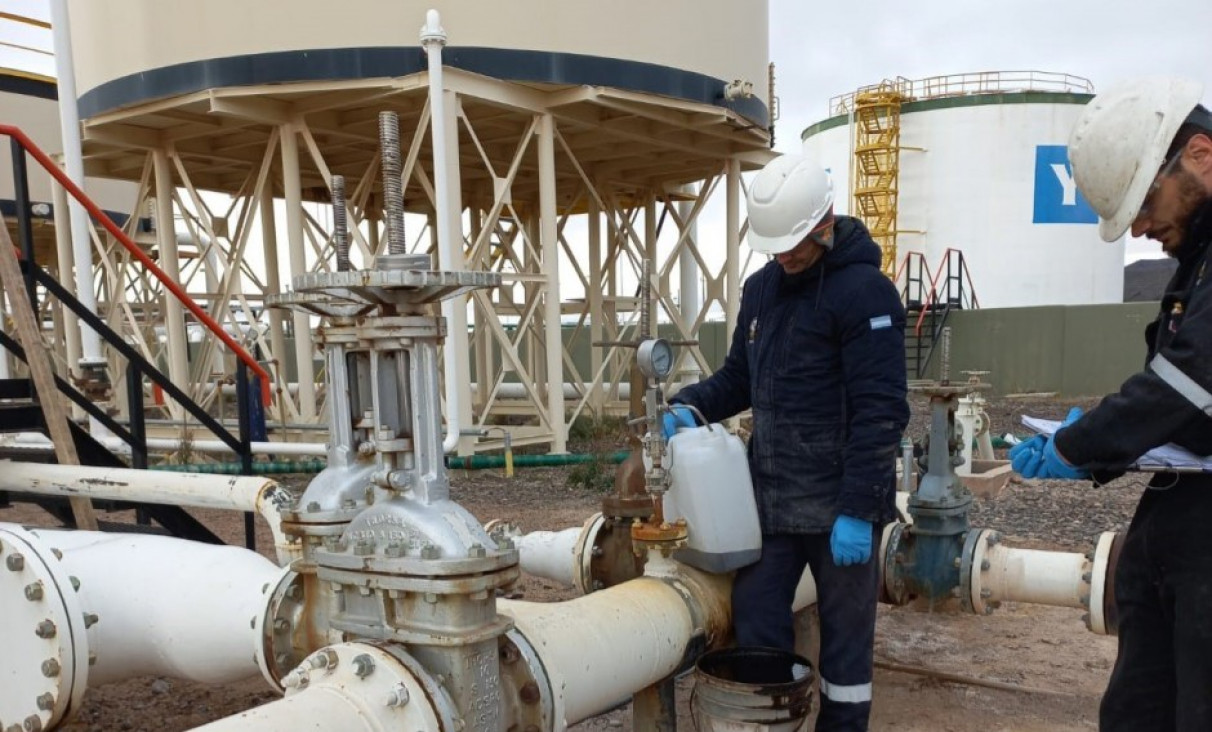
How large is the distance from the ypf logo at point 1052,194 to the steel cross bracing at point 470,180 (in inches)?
381

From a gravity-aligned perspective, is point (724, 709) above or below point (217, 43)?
below

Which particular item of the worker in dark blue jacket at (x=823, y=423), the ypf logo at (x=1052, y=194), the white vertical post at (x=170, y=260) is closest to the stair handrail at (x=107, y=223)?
the worker in dark blue jacket at (x=823, y=423)

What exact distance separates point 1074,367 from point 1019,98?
19.5 feet

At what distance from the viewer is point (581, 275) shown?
10078mm

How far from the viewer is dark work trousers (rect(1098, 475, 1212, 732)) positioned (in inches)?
64.4

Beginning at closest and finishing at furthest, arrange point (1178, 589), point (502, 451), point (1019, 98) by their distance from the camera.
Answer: point (1178, 589), point (502, 451), point (1019, 98)

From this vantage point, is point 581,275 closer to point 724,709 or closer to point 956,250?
point 724,709

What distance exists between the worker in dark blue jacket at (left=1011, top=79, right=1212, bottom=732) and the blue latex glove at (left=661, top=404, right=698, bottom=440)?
1.06 metres

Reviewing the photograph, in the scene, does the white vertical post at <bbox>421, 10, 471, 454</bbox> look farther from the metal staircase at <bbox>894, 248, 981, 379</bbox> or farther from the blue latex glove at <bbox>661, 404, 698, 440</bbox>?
the metal staircase at <bbox>894, 248, 981, 379</bbox>

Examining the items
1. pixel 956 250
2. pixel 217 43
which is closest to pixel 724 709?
pixel 217 43

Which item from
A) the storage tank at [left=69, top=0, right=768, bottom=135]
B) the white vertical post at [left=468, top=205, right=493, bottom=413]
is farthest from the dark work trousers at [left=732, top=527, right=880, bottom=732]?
the white vertical post at [left=468, top=205, right=493, bottom=413]

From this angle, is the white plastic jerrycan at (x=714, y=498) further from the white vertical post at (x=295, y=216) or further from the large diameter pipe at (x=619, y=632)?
the white vertical post at (x=295, y=216)

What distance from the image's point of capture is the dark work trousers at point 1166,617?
5.37 feet

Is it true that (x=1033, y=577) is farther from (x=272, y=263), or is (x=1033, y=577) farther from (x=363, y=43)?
(x=272, y=263)
